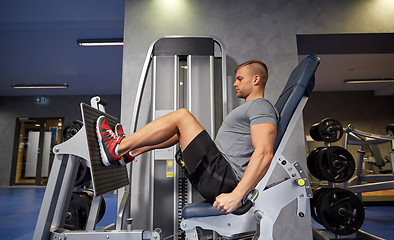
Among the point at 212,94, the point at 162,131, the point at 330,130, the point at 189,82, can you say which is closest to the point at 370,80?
the point at 330,130

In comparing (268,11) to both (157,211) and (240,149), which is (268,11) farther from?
(157,211)

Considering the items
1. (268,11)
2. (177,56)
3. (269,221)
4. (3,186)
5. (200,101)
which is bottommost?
(3,186)

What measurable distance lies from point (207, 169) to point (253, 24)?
1.79 m

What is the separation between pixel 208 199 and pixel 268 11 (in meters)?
2.07

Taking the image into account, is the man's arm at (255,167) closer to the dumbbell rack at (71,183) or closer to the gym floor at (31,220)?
the dumbbell rack at (71,183)

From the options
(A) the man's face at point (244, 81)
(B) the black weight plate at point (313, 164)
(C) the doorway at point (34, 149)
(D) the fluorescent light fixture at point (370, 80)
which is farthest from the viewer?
(C) the doorway at point (34, 149)

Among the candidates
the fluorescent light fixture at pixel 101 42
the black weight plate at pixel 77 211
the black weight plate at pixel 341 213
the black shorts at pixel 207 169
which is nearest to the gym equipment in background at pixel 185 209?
the black shorts at pixel 207 169

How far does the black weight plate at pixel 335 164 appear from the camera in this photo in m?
2.50

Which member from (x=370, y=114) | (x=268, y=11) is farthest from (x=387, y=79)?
(x=268, y=11)

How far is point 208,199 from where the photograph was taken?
1.32 m

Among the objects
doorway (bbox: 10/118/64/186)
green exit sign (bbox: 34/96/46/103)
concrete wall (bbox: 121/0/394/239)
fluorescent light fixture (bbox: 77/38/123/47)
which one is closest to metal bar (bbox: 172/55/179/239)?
concrete wall (bbox: 121/0/394/239)

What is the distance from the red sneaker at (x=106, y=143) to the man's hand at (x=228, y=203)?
25.3 inches

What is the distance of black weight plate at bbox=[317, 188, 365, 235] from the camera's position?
2361 millimetres

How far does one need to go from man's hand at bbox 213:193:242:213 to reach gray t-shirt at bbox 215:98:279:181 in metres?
0.25
